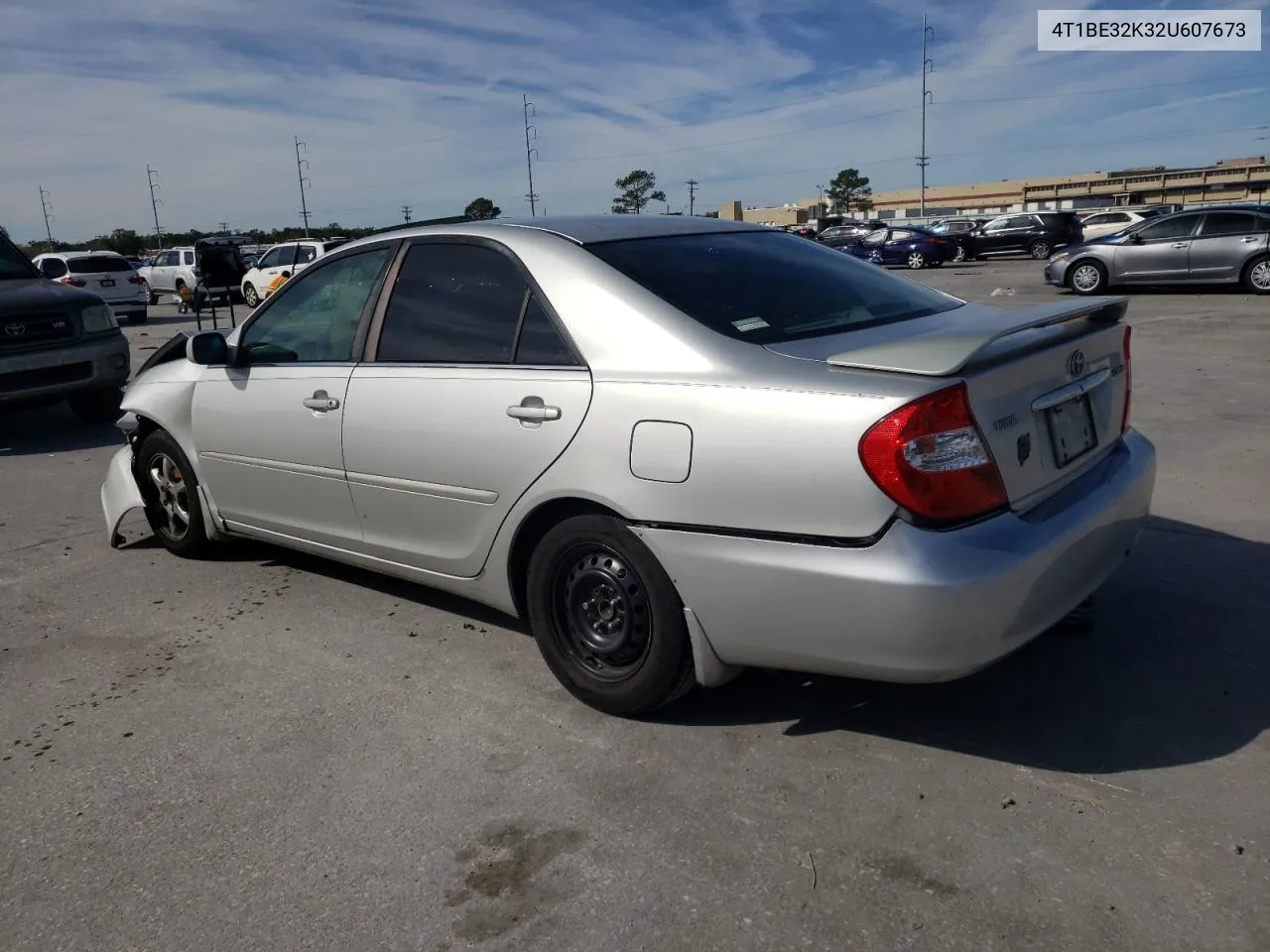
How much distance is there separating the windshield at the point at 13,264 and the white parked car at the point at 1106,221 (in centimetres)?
3160

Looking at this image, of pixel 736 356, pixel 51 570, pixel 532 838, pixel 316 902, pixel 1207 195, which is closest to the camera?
pixel 316 902

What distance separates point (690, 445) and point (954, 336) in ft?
2.63

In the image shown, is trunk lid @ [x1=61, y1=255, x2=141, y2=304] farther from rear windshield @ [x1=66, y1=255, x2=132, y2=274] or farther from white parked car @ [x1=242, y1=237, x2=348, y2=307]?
white parked car @ [x1=242, y1=237, x2=348, y2=307]

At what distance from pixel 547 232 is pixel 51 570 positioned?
11.1 ft

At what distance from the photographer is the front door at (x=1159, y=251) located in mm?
17281

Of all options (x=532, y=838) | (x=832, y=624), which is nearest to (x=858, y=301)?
(x=832, y=624)

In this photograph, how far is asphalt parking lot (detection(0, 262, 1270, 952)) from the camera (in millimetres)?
2434

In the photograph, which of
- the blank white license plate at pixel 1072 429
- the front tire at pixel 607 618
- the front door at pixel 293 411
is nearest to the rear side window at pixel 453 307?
the front door at pixel 293 411

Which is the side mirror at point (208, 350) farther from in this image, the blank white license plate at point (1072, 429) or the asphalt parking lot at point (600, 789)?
the blank white license plate at point (1072, 429)

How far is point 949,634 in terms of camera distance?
2660mm

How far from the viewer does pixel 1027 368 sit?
116 inches

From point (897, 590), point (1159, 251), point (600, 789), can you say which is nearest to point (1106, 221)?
point (1159, 251)

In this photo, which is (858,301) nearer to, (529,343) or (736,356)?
(736,356)

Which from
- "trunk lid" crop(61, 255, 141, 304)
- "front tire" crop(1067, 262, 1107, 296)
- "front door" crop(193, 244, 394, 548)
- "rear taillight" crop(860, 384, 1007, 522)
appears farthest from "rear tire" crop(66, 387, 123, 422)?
"front tire" crop(1067, 262, 1107, 296)
